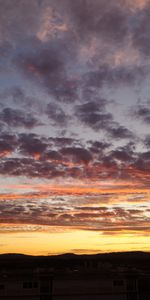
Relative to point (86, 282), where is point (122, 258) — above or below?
above

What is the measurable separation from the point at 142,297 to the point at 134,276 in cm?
1409

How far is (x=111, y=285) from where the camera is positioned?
34969 mm

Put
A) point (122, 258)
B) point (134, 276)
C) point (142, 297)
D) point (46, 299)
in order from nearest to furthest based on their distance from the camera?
point (46, 299), point (134, 276), point (142, 297), point (122, 258)

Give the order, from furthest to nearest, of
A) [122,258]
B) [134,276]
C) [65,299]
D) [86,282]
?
[122,258]
[86,282]
[65,299]
[134,276]

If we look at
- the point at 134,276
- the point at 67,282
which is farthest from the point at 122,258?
the point at 134,276

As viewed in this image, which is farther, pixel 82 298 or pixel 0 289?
pixel 82 298

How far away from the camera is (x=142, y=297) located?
1202 inches

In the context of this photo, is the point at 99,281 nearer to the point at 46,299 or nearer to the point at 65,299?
the point at 65,299

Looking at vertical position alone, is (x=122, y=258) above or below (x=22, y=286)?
above

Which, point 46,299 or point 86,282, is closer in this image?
point 46,299

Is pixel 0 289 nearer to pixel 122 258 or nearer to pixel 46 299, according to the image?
pixel 46 299

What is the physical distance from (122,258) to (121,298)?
5041 inches

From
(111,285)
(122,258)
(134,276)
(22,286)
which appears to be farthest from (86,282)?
(122,258)

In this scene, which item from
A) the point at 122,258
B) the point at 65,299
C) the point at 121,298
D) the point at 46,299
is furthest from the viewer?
the point at 122,258
